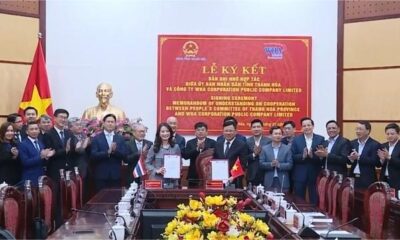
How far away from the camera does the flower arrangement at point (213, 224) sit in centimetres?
198

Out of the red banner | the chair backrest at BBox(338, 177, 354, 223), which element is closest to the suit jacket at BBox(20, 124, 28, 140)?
the red banner

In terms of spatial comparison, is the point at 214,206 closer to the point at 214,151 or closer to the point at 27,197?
the point at 27,197

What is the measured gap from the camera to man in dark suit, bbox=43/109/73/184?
529 centimetres

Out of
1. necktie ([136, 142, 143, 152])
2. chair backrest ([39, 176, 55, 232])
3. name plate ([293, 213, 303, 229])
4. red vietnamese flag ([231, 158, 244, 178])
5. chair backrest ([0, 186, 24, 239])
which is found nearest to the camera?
name plate ([293, 213, 303, 229])

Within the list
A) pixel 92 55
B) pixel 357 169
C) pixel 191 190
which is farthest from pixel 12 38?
pixel 357 169

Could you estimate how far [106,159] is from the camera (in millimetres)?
5453

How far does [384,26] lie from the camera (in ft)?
22.7

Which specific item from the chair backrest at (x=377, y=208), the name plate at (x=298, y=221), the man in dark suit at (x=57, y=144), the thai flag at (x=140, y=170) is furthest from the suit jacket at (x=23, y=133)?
the chair backrest at (x=377, y=208)

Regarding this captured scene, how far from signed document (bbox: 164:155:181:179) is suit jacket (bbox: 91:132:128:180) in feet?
2.73

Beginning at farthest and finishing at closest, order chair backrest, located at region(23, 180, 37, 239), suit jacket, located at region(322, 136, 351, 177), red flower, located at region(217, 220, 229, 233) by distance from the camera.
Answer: suit jacket, located at region(322, 136, 351, 177), chair backrest, located at region(23, 180, 37, 239), red flower, located at region(217, 220, 229, 233)

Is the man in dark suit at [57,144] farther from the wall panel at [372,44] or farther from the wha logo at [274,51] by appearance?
the wall panel at [372,44]

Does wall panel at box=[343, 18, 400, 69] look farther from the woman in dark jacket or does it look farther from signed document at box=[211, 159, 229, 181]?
the woman in dark jacket

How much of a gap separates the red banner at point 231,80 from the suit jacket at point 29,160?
8.28 ft

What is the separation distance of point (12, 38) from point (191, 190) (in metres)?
3.51
